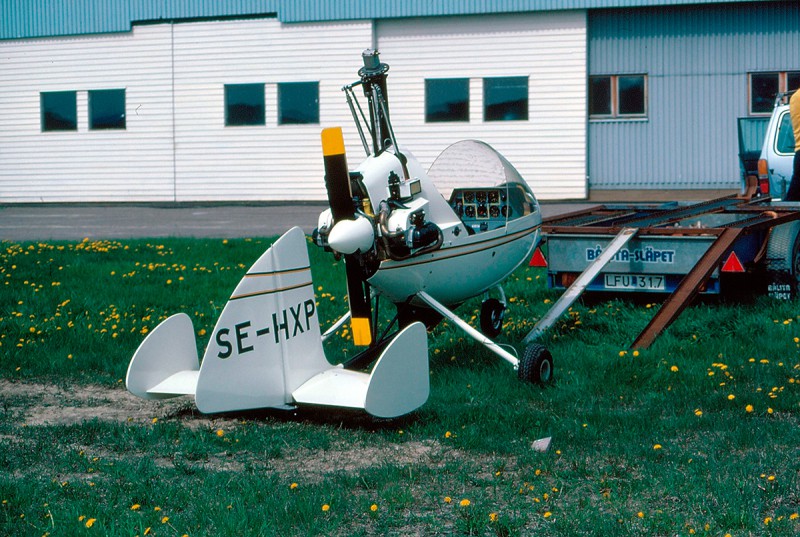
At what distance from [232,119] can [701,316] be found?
2161 centimetres

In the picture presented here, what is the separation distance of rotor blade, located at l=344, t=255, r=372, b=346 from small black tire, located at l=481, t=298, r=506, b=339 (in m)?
1.98

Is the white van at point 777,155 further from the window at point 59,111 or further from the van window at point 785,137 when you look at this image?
the window at point 59,111

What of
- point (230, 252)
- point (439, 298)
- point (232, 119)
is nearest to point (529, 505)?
point (439, 298)

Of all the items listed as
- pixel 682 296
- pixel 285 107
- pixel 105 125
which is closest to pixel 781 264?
pixel 682 296

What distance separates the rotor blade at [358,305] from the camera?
694 centimetres

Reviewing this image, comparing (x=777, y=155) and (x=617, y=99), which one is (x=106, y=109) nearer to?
(x=617, y=99)

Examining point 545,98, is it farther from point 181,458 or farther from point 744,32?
point 181,458

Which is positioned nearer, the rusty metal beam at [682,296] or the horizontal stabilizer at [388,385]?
the horizontal stabilizer at [388,385]

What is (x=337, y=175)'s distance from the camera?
660 cm

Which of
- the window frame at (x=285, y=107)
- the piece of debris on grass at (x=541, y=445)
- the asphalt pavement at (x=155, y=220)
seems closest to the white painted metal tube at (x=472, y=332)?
the piece of debris on grass at (x=541, y=445)

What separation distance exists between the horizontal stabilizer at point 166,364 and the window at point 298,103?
868 inches

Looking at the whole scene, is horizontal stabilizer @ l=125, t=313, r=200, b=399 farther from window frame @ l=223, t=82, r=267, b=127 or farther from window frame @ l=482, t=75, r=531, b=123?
window frame @ l=223, t=82, r=267, b=127

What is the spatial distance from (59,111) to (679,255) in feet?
83.1

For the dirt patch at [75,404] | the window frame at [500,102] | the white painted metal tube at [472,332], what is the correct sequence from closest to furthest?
the dirt patch at [75,404], the white painted metal tube at [472,332], the window frame at [500,102]
